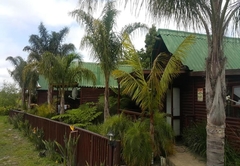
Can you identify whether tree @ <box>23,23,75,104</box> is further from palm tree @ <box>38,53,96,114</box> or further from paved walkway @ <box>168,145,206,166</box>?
paved walkway @ <box>168,145,206,166</box>

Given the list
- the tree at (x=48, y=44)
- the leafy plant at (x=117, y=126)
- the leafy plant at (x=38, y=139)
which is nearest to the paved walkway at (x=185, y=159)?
the leafy plant at (x=117, y=126)

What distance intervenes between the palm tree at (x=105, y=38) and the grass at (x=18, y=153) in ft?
9.74

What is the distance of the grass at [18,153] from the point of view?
760 centimetres

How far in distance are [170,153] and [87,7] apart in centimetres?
474

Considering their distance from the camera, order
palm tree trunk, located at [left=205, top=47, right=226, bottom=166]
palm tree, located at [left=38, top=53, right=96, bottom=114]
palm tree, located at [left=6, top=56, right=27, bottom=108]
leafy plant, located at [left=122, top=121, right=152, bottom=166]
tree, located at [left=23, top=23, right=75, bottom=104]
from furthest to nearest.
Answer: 1. palm tree, located at [left=6, top=56, right=27, bottom=108]
2. tree, located at [left=23, top=23, right=75, bottom=104]
3. palm tree, located at [left=38, top=53, right=96, bottom=114]
4. leafy plant, located at [left=122, top=121, right=152, bottom=166]
5. palm tree trunk, located at [left=205, top=47, right=226, bottom=166]

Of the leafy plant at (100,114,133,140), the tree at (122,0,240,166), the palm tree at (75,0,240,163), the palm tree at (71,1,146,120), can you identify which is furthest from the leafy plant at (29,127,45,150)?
the tree at (122,0,240,166)

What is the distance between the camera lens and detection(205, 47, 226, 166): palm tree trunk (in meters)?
3.96

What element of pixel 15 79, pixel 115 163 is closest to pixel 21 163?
pixel 115 163

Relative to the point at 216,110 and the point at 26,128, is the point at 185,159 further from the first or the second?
the point at 26,128

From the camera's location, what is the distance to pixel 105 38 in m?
9.52

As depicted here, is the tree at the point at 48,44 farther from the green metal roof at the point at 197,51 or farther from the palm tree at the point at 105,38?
the green metal roof at the point at 197,51

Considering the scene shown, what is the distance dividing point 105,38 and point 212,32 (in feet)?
19.1

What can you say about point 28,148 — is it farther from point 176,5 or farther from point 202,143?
point 176,5

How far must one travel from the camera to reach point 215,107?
3.96 metres
